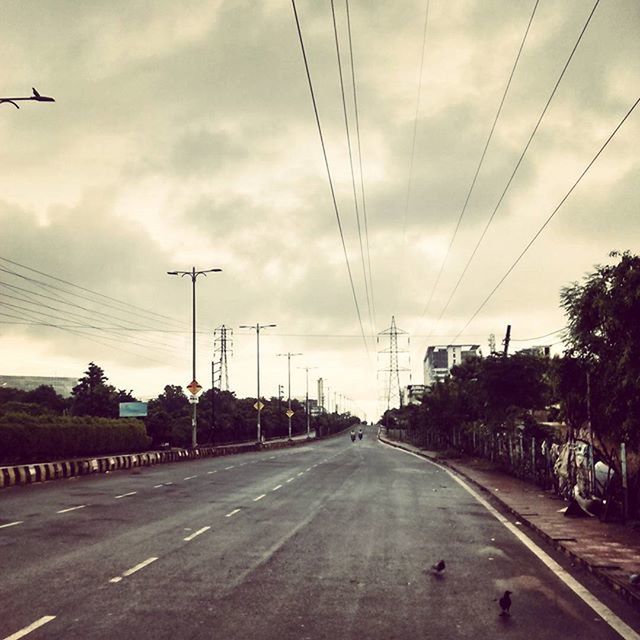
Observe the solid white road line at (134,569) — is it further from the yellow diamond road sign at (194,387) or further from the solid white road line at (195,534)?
the yellow diamond road sign at (194,387)

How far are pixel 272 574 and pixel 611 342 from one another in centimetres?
763

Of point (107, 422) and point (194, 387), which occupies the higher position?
point (194, 387)

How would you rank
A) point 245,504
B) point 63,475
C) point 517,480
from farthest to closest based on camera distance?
point 63,475 → point 517,480 → point 245,504

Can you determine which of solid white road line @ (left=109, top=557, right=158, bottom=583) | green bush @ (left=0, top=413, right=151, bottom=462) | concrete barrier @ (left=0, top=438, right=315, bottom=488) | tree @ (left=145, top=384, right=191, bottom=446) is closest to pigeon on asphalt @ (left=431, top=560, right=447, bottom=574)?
solid white road line @ (left=109, top=557, right=158, bottom=583)

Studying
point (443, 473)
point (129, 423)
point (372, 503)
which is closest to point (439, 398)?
point (443, 473)

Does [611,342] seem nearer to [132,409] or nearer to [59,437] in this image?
[59,437]

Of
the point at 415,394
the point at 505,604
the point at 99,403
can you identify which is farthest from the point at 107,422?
the point at 505,604

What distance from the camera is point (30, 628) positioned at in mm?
6414

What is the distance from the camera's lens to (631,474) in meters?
14.2

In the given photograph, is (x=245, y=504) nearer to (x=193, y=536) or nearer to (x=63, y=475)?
(x=193, y=536)

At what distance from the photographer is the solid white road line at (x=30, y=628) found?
20.2ft

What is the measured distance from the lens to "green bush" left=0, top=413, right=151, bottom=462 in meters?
35.8

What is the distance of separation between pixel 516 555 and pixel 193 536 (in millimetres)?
5620

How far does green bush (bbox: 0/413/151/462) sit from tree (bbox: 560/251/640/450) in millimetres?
30409
